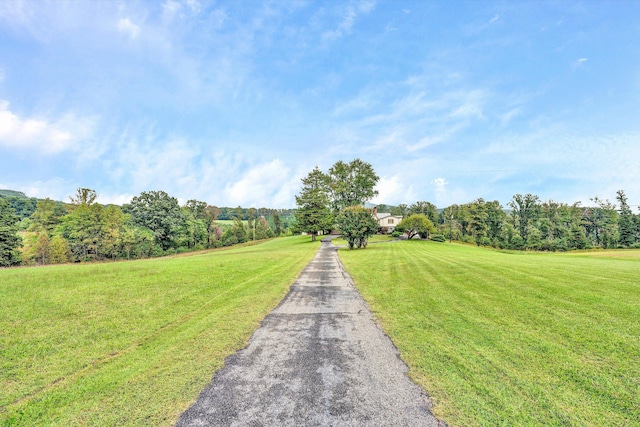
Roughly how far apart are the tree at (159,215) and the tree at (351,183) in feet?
105

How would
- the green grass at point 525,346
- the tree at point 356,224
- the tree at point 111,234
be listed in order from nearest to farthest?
the green grass at point 525,346 → the tree at point 356,224 → the tree at point 111,234

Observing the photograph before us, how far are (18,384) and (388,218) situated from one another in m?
67.8

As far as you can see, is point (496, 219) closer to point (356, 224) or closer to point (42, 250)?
point (356, 224)

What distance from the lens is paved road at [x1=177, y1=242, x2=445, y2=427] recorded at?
3.41 m

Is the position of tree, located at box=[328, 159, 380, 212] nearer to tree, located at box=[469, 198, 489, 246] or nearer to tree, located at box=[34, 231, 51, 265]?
tree, located at box=[469, 198, 489, 246]

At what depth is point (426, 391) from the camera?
13.0 feet

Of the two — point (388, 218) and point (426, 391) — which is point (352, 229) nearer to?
point (426, 391)

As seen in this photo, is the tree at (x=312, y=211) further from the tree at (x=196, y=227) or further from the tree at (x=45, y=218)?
the tree at (x=45, y=218)

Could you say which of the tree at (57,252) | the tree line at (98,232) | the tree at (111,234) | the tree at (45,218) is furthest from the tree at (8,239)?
the tree at (111,234)

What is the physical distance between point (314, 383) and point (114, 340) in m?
5.40

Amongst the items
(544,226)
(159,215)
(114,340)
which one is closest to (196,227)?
(159,215)

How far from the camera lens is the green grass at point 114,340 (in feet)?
12.6

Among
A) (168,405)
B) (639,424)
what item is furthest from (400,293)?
(168,405)

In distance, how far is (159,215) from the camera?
1941 inches
